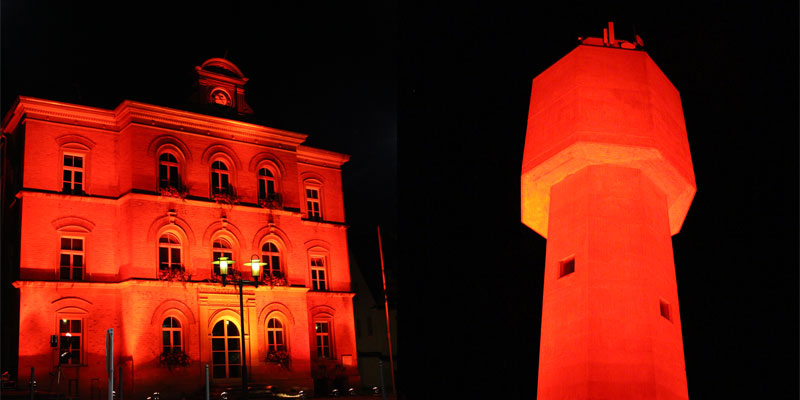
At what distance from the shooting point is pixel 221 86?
129ft

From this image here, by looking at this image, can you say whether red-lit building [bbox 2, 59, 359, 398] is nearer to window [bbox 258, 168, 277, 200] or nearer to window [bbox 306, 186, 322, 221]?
window [bbox 258, 168, 277, 200]

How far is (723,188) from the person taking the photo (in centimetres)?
1955

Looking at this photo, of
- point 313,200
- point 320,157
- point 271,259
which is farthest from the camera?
point 320,157

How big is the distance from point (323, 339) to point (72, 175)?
14.0 metres

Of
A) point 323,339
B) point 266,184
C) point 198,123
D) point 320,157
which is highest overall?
point 198,123

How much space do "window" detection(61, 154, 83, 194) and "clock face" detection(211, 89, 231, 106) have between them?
7022mm

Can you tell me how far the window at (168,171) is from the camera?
36000mm

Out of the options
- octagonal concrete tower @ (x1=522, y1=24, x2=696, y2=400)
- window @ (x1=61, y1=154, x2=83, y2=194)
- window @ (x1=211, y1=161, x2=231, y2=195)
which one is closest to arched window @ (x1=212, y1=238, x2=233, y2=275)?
window @ (x1=211, y1=161, x2=231, y2=195)

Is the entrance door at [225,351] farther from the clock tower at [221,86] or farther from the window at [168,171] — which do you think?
the clock tower at [221,86]

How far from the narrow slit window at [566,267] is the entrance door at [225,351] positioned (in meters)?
24.9

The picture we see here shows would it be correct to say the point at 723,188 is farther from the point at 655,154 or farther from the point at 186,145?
the point at 186,145

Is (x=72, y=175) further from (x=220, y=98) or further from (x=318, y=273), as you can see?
(x=318, y=273)

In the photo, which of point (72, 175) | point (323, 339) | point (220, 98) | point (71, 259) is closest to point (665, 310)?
point (71, 259)

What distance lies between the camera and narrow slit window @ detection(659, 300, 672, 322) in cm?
1338
